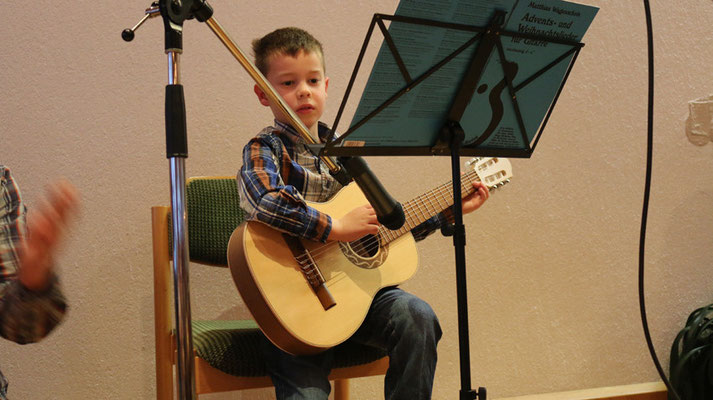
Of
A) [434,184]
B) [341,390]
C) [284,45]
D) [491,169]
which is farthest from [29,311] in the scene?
[434,184]

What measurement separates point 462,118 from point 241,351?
0.73 meters

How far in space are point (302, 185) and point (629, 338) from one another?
157cm

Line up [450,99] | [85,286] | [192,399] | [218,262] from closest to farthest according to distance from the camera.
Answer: [192,399] < [450,99] < [218,262] < [85,286]

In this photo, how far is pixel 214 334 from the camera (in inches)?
61.4

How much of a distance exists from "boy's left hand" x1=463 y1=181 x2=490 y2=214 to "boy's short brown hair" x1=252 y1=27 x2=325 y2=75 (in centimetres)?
55

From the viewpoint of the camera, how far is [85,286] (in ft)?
6.46

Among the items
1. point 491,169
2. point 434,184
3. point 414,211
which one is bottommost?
point 414,211

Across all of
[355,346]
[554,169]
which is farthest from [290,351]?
[554,169]

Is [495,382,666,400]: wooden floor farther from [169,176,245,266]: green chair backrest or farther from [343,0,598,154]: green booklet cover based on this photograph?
[343,0,598,154]: green booklet cover

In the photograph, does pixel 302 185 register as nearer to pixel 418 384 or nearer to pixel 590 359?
pixel 418 384

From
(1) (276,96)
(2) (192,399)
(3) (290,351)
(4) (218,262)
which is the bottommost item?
(2) (192,399)

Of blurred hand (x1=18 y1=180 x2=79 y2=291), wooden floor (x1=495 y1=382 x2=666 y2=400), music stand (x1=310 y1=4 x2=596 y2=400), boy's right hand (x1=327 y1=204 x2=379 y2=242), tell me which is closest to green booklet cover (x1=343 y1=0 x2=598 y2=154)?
music stand (x1=310 y1=4 x2=596 y2=400)

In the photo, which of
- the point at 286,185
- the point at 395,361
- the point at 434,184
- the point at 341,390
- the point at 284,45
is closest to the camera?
the point at 395,361

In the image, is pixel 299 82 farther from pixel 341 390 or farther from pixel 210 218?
pixel 341 390
